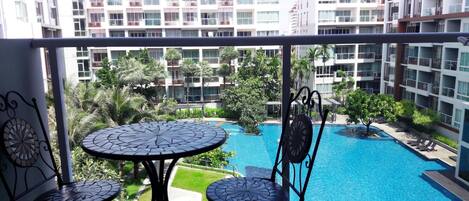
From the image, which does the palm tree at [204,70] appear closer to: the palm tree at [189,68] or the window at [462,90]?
the palm tree at [189,68]

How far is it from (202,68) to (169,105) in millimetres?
8281

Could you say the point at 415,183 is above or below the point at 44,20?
below

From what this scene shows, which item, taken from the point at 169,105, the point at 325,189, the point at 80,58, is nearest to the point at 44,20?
the point at 80,58

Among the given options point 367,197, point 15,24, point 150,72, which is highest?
point 15,24

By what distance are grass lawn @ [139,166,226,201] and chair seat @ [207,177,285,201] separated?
9.03 metres

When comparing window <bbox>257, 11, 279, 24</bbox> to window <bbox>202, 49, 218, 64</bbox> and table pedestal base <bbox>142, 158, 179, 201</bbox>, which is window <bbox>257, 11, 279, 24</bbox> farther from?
table pedestal base <bbox>142, 158, 179, 201</bbox>

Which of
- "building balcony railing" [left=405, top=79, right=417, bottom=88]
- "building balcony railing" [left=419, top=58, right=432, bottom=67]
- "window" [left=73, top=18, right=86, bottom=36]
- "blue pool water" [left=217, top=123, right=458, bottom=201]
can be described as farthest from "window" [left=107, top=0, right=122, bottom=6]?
"building balcony railing" [left=419, top=58, right=432, bottom=67]

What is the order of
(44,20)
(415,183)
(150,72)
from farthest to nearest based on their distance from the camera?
→ (44,20) → (150,72) → (415,183)

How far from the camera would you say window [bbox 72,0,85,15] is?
973 inches

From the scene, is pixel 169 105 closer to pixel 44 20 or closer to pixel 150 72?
pixel 150 72

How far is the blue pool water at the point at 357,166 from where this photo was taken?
42.0 feet

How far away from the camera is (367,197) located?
1248 cm

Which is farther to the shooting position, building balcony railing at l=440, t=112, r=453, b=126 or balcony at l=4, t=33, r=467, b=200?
building balcony railing at l=440, t=112, r=453, b=126

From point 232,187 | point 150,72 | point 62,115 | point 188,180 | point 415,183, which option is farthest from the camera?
point 150,72
